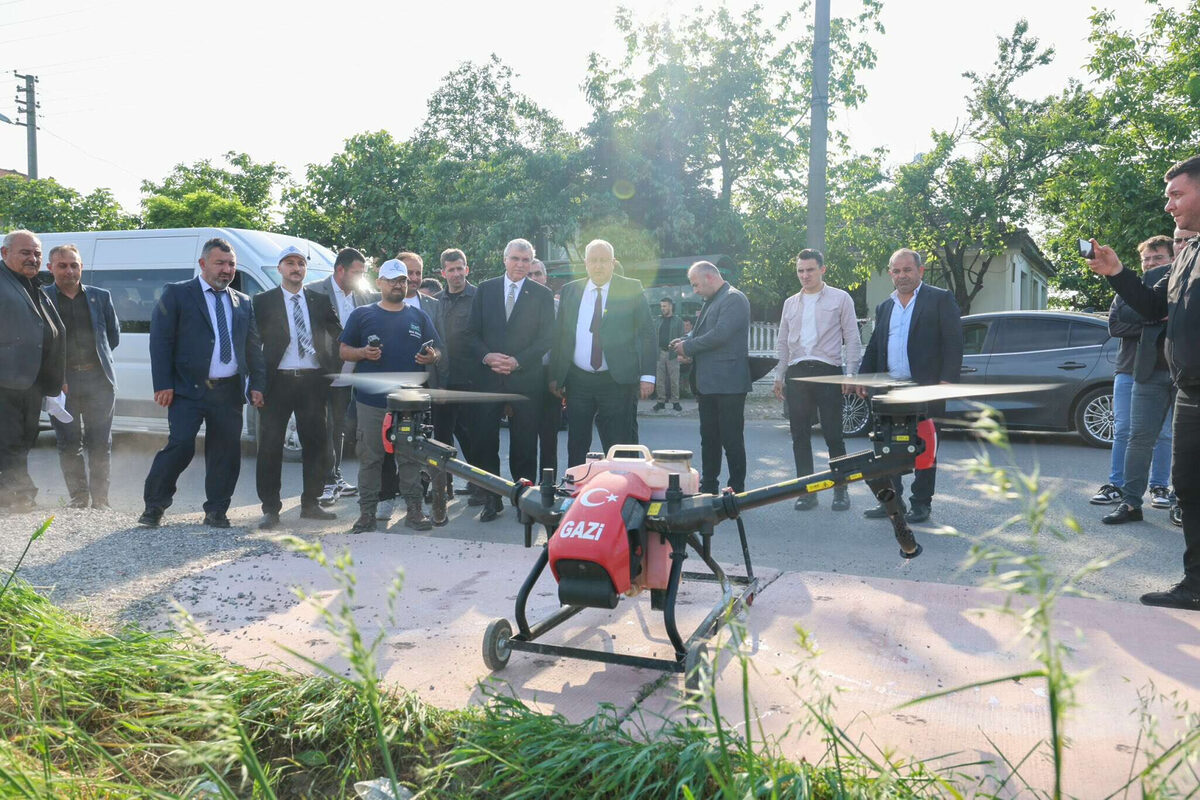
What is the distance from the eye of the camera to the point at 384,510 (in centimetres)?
715

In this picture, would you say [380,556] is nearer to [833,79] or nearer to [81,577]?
[81,577]

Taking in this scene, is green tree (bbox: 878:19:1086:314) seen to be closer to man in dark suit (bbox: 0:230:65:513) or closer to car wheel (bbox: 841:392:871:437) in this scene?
car wheel (bbox: 841:392:871:437)

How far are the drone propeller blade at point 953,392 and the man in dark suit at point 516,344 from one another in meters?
4.32

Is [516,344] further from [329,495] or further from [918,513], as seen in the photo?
[918,513]

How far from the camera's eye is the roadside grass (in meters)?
2.03

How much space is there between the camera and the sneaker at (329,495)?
7.80m

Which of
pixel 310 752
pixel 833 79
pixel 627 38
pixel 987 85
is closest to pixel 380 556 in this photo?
pixel 310 752

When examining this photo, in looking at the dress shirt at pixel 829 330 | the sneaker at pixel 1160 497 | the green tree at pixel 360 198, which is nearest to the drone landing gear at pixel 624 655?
the dress shirt at pixel 829 330

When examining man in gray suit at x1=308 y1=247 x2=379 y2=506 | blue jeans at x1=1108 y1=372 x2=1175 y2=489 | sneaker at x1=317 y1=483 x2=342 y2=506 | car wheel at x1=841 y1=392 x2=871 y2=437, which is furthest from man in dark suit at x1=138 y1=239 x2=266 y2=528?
car wheel at x1=841 y1=392 x2=871 y2=437

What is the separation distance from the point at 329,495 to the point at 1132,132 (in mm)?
19195

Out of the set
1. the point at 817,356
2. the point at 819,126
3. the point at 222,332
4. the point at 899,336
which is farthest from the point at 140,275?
the point at 819,126

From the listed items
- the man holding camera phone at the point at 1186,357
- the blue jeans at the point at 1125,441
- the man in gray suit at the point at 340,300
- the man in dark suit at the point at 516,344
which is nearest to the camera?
the man holding camera phone at the point at 1186,357

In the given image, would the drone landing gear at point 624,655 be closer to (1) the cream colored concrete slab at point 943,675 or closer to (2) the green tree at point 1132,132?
(1) the cream colored concrete slab at point 943,675

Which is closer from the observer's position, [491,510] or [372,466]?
[372,466]
